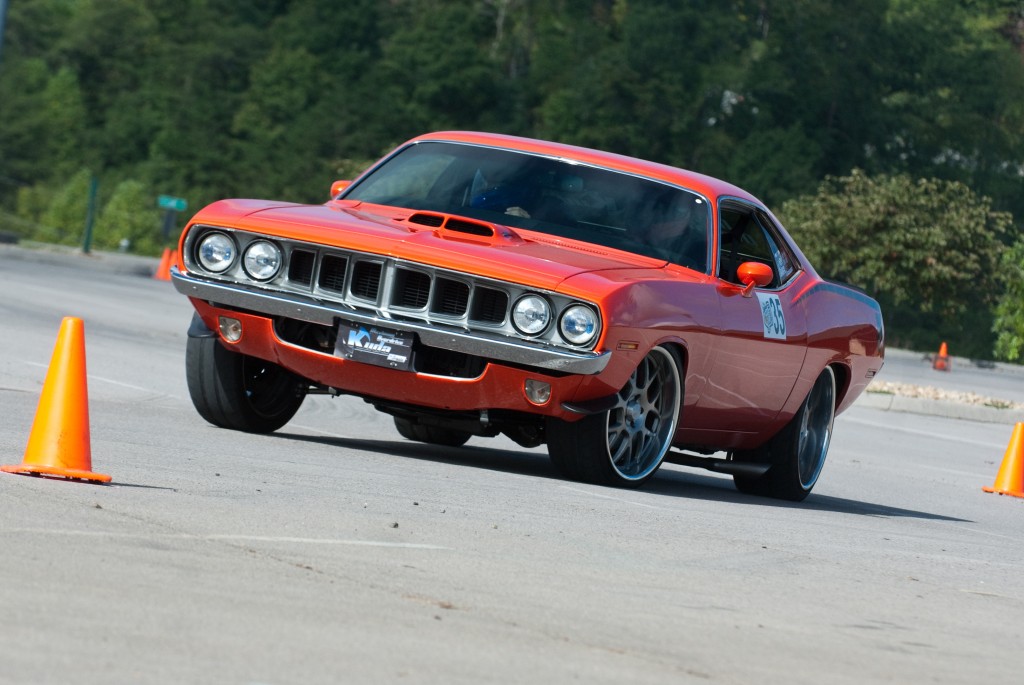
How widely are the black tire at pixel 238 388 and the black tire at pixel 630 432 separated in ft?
4.74

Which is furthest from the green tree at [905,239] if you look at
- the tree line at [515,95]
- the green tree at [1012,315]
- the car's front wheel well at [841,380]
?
the car's front wheel well at [841,380]

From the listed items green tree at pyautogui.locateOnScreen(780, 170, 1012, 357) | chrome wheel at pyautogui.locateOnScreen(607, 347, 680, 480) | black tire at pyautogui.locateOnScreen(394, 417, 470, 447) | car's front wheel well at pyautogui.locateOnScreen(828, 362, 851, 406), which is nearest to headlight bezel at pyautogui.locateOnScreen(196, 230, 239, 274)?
chrome wheel at pyautogui.locateOnScreen(607, 347, 680, 480)

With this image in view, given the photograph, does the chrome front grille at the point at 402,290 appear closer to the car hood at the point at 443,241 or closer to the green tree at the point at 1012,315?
the car hood at the point at 443,241

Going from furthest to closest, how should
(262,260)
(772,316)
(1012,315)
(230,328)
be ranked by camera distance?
1. (1012,315)
2. (772,316)
3. (230,328)
4. (262,260)

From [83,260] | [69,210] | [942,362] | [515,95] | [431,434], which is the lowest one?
[69,210]

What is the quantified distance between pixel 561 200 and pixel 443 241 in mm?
1114

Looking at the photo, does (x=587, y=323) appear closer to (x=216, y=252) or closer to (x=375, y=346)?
(x=375, y=346)

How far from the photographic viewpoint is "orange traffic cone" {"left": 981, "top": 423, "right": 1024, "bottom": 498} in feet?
43.7

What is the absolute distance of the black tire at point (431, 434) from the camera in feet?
35.7

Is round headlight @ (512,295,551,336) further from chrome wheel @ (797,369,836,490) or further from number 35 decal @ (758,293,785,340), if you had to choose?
chrome wheel @ (797,369,836,490)

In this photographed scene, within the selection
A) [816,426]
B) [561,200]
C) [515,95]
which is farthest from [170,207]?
[515,95]

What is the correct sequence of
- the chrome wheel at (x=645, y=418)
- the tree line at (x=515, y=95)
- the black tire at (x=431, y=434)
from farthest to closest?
the tree line at (x=515, y=95) → the black tire at (x=431, y=434) → the chrome wheel at (x=645, y=418)

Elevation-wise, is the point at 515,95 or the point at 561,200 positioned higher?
the point at 515,95

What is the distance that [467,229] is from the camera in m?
8.74
